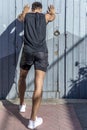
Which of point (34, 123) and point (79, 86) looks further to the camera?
point (79, 86)

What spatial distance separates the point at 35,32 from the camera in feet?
23.9

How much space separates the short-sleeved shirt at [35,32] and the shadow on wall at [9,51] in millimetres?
1216

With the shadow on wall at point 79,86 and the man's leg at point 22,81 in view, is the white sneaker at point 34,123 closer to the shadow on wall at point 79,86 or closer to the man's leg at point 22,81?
the man's leg at point 22,81

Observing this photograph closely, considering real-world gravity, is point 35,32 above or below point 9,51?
above

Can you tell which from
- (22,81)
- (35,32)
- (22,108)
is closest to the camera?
(35,32)

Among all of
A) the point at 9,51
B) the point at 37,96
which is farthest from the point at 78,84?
the point at 37,96

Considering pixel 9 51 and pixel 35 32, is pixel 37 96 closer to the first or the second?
pixel 35 32

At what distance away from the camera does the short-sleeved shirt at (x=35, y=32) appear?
7273 mm

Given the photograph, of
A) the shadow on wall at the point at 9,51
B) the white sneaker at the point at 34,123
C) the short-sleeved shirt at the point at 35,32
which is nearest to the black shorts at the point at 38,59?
the short-sleeved shirt at the point at 35,32

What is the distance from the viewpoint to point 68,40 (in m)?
8.61

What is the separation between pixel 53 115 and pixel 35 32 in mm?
1552

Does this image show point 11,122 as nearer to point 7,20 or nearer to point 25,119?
point 25,119

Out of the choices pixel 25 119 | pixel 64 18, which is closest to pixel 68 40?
pixel 64 18

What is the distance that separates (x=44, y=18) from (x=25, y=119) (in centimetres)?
173
